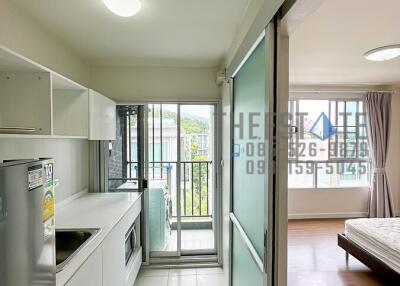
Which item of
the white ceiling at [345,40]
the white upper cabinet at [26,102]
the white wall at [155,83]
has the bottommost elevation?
the white upper cabinet at [26,102]

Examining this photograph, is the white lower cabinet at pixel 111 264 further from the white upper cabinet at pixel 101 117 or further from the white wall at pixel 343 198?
the white wall at pixel 343 198

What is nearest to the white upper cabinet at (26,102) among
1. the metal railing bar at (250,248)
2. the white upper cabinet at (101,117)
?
the white upper cabinet at (101,117)

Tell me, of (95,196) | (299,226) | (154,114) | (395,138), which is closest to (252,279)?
(95,196)

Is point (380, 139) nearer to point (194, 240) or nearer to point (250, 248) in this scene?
point (194, 240)

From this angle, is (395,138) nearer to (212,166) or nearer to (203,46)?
(212,166)

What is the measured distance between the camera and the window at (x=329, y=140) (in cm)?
460

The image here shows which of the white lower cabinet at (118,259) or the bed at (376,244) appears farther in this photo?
the bed at (376,244)

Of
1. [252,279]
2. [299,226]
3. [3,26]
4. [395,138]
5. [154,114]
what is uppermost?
[3,26]

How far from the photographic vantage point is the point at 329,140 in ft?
15.2

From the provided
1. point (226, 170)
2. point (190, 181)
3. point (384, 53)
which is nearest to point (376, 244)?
point (226, 170)

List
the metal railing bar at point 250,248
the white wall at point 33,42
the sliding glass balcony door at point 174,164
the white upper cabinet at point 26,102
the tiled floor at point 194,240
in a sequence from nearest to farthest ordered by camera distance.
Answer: the metal railing bar at point 250,248, the white upper cabinet at point 26,102, the white wall at point 33,42, the sliding glass balcony door at point 174,164, the tiled floor at point 194,240

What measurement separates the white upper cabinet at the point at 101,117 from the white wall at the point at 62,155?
37 centimetres

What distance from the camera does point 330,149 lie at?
462 centimetres

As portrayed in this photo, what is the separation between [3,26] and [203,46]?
1.63 m
